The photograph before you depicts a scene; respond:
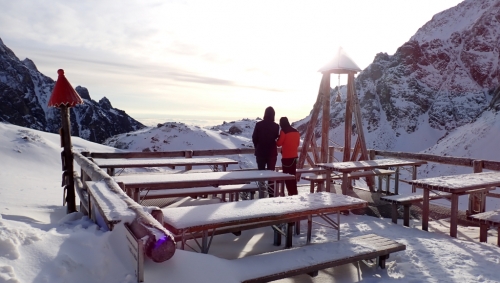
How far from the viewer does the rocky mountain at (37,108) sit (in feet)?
229

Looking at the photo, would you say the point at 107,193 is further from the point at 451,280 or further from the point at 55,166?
the point at 55,166

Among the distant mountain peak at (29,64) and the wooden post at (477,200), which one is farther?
the distant mountain peak at (29,64)

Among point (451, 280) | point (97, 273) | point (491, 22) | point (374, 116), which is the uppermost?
point (491, 22)

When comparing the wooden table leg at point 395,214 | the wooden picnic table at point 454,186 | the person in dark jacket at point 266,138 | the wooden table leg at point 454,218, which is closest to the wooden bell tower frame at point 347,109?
the person in dark jacket at point 266,138

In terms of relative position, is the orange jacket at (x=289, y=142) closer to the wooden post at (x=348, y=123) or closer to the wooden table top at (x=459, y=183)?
the wooden table top at (x=459, y=183)

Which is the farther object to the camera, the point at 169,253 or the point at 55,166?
the point at 55,166

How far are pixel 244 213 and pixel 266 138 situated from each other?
370 cm

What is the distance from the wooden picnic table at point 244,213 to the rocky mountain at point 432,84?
3279 centimetres

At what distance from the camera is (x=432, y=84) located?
136 ft

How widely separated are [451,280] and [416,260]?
2.17ft

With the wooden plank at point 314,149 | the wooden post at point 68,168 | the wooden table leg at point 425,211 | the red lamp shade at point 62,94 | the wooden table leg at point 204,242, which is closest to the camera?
the wooden table leg at point 204,242

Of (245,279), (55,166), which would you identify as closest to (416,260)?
(245,279)

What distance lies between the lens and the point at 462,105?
3816 centimetres


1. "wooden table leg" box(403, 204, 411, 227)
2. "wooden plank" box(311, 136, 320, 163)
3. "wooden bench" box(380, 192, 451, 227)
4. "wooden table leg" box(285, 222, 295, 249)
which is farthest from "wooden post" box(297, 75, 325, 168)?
"wooden table leg" box(285, 222, 295, 249)
